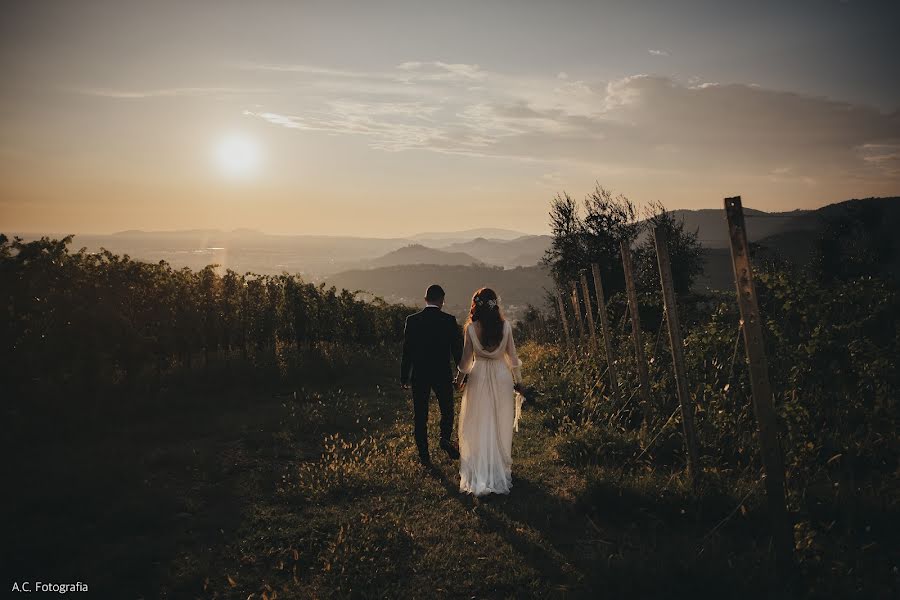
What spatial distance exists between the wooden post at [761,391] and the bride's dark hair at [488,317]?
2.85 meters

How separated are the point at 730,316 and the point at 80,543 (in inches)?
319

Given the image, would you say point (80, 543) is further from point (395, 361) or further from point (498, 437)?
point (395, 361)

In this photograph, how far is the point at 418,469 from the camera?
6684mm

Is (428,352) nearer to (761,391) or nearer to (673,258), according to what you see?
(761,391)

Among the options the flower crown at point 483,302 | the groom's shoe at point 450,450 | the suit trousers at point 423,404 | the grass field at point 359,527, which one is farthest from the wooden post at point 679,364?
the groom's shoe at point 450,450

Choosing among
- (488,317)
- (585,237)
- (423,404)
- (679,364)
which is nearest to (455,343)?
(423,404)

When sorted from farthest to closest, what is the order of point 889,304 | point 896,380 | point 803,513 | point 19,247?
point 19,247 → point 889,304 → point 896,380 → point 803,513

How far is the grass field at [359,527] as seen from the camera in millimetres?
3893

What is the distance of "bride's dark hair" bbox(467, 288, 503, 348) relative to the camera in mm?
6035

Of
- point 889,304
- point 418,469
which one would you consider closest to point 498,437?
point 418,469

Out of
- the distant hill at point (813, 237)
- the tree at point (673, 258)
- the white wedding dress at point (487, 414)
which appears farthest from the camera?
the distant hill at point (813, 237)

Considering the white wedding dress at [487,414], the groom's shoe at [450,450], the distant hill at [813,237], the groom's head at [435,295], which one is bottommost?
the groom's shoe at [450,450]

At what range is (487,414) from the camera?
241 inches

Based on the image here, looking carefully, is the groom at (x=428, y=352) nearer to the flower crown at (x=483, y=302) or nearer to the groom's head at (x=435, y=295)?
the groom's head at (x=435, y=295)
